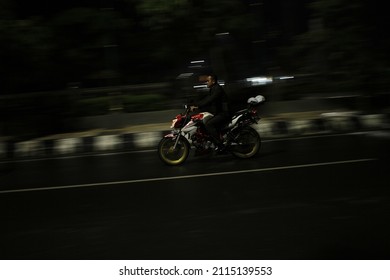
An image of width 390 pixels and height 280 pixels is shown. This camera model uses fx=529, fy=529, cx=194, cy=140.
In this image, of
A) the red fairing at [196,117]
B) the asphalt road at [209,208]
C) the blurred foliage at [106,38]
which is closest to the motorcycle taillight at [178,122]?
the red fairing at [196,117]

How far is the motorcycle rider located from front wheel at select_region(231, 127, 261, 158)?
30cm

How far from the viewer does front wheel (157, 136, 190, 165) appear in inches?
338

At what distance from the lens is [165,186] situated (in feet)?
23.2

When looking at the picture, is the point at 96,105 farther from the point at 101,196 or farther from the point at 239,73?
the point at 101,196

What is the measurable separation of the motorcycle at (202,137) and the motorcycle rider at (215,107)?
0.08 metres

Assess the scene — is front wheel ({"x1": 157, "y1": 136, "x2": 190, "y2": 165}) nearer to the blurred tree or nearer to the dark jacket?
the dark jacket

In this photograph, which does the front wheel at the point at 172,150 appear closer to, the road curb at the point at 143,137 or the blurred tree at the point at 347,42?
the road curb at the point at 143,137

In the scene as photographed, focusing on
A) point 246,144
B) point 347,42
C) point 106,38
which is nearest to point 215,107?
point 246,144

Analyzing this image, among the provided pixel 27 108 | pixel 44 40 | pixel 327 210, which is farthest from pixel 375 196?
pixel 27 108

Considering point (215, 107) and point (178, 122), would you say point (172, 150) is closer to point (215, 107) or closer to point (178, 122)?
point (178, 122)

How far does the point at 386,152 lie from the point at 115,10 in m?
10.8

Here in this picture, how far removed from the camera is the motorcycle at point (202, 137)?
8.53 m

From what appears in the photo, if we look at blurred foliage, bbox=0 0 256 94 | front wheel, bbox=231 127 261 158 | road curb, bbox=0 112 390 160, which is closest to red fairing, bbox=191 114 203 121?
front wheel, bbox=231 127 261 158

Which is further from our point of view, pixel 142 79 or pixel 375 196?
pixel 142 79
